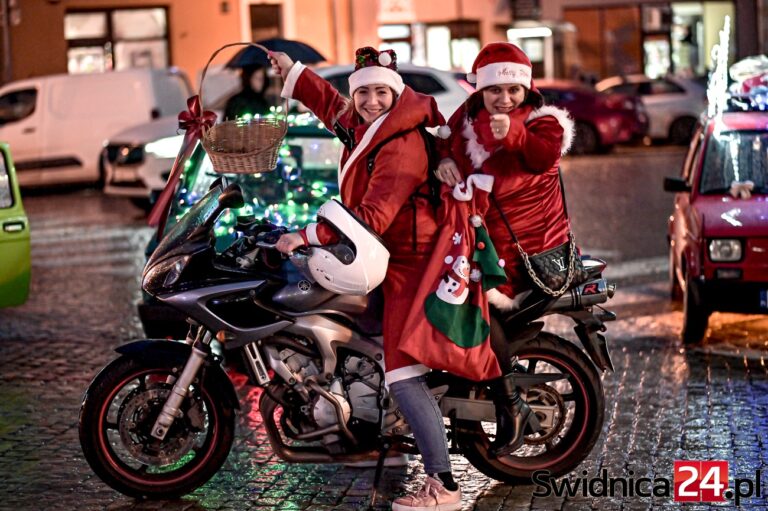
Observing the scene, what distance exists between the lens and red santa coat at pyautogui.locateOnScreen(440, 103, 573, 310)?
247 inches

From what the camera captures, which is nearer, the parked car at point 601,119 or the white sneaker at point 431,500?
the white sneaker at point 431,500

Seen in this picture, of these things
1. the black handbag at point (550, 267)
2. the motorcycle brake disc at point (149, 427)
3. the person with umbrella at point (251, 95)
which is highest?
the person with umbrella at point (251, 95)

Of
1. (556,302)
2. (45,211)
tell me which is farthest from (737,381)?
(45,211)

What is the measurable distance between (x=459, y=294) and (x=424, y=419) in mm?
560

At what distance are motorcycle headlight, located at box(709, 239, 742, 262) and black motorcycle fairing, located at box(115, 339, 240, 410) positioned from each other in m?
4.24

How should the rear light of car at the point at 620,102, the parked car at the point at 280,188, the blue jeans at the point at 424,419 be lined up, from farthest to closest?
the rear light of car at the point at 620,102 < the parked car at the point at 280,188 < the blue jeans at the point at 424,419

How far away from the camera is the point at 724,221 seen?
9703 millimetres

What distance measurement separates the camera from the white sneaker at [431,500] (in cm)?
629

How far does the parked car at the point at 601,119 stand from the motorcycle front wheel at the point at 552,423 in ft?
70.5

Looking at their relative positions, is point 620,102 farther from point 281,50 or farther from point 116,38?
point 281,50

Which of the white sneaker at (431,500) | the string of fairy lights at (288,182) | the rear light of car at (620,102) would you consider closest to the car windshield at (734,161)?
the string of fairy lights at (288,182)

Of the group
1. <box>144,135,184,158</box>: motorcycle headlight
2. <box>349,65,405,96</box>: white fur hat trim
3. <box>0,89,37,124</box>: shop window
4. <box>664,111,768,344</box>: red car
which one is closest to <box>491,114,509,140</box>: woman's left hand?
<box>349,65,405,96</box>: white fur hat trim

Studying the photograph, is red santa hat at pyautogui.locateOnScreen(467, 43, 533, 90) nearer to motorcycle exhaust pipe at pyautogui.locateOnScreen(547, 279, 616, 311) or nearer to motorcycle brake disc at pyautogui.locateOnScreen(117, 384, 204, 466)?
motorcycle exhaust pipe at pyautogui.locateOnScreen(547, 279, 616, 311)

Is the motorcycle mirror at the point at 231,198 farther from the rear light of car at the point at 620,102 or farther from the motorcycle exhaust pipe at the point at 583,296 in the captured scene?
the rear light of car at the point at 620,102
